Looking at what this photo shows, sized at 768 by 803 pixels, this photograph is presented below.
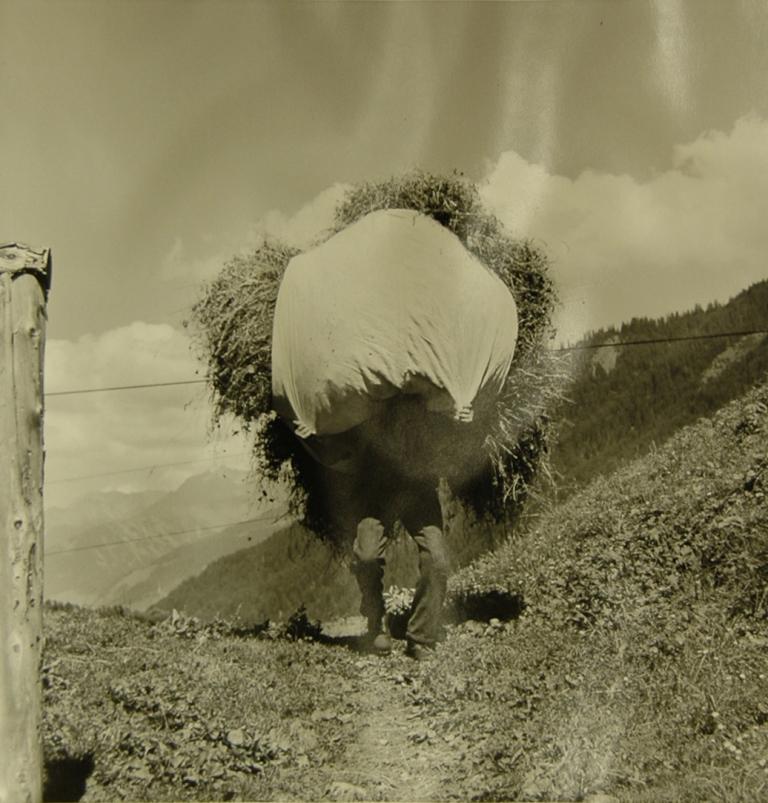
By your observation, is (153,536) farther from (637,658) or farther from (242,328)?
(637,658)

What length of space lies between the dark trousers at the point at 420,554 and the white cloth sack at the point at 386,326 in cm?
67

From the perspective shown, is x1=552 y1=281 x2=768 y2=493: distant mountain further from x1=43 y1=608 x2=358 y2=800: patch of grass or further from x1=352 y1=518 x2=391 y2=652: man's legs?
x1=43 y1=608 x2=358 y2=800: patch of grass

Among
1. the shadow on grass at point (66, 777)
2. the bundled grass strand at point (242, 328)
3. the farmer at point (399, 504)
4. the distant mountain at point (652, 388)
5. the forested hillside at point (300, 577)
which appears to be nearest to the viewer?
the shadow on grass at point (66, 777)

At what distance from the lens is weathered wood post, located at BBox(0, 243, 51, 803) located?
3.03 metres

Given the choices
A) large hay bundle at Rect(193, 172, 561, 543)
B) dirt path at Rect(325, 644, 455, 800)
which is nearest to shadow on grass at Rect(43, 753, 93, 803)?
dirt path at Rect(325, 644, 455, 800)

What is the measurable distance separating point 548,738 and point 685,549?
77.1 inches

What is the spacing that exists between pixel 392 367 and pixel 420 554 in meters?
1.22

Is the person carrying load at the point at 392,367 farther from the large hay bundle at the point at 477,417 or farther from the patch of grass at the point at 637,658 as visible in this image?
the patch of grass at the point at 637,658

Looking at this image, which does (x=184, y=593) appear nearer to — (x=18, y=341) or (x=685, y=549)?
(x=685, y=549)

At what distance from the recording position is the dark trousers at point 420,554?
4812 millimetres

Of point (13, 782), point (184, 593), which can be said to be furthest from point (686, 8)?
point (184, 593)

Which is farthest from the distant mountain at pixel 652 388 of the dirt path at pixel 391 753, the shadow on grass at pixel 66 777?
the shadow on grass at pixel 66 777

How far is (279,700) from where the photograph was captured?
405 cm

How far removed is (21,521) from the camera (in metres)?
3.11
